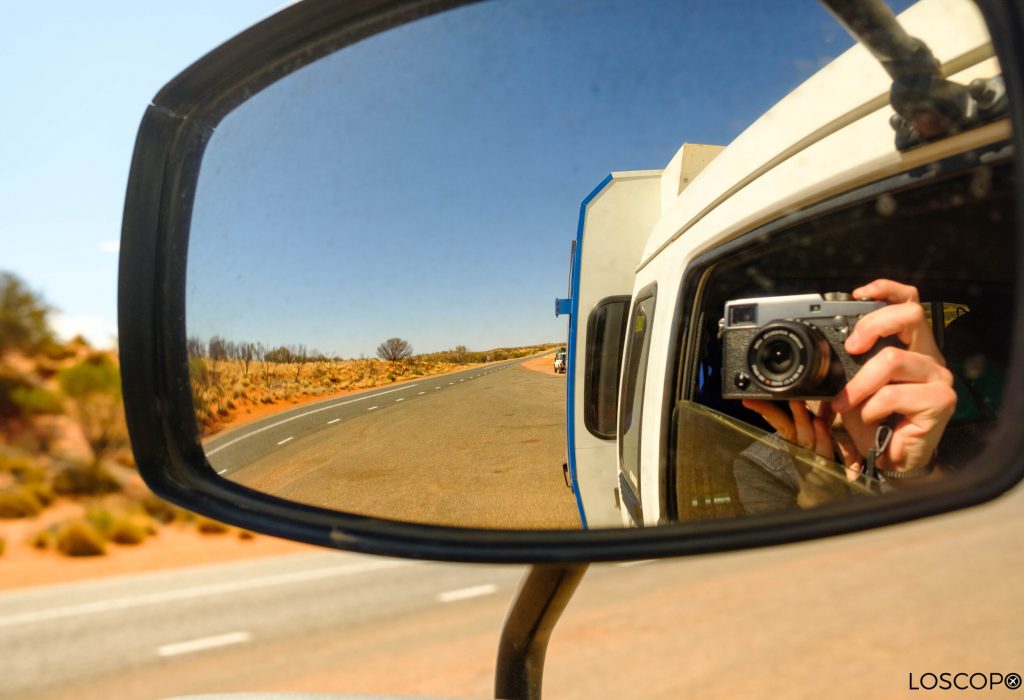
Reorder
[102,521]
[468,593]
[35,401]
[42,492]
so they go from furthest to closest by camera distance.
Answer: [35,401], [42,492], [102,521], [468,593]

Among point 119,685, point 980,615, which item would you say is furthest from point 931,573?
point 119,685

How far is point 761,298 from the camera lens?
1.03 m

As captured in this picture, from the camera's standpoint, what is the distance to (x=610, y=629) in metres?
7.63

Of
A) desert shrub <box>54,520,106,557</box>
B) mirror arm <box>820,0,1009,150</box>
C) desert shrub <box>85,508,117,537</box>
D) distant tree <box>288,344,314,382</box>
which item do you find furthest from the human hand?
desert shrub <box>85,508,117,537</box>

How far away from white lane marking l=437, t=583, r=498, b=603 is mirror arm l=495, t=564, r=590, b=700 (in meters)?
8.67

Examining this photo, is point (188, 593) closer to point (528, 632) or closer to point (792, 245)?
point (528, 632)

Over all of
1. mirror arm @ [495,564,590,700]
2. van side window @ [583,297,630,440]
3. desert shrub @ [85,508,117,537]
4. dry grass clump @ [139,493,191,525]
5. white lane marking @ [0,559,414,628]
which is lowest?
dry grass clump @ [139,493,191,525]

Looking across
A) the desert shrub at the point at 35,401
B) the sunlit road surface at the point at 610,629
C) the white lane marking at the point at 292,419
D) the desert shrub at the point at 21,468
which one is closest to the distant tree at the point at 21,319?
the desert shrub at the point at 35,401

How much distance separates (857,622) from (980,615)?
947 millimetres

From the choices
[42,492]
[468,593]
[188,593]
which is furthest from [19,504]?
[468,593]

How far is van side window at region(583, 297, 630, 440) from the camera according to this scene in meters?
1.16

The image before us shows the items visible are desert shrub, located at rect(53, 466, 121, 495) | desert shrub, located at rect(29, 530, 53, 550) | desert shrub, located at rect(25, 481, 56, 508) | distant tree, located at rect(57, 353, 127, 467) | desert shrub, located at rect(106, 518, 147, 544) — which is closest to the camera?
desert shrub, located at rect(29, 530, 53, 550)

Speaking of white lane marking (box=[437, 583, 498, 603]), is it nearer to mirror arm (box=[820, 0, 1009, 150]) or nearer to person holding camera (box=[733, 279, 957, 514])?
person holding camera (box=[733, 279, 957, 514])

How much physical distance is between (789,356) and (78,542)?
1826 centimetres
